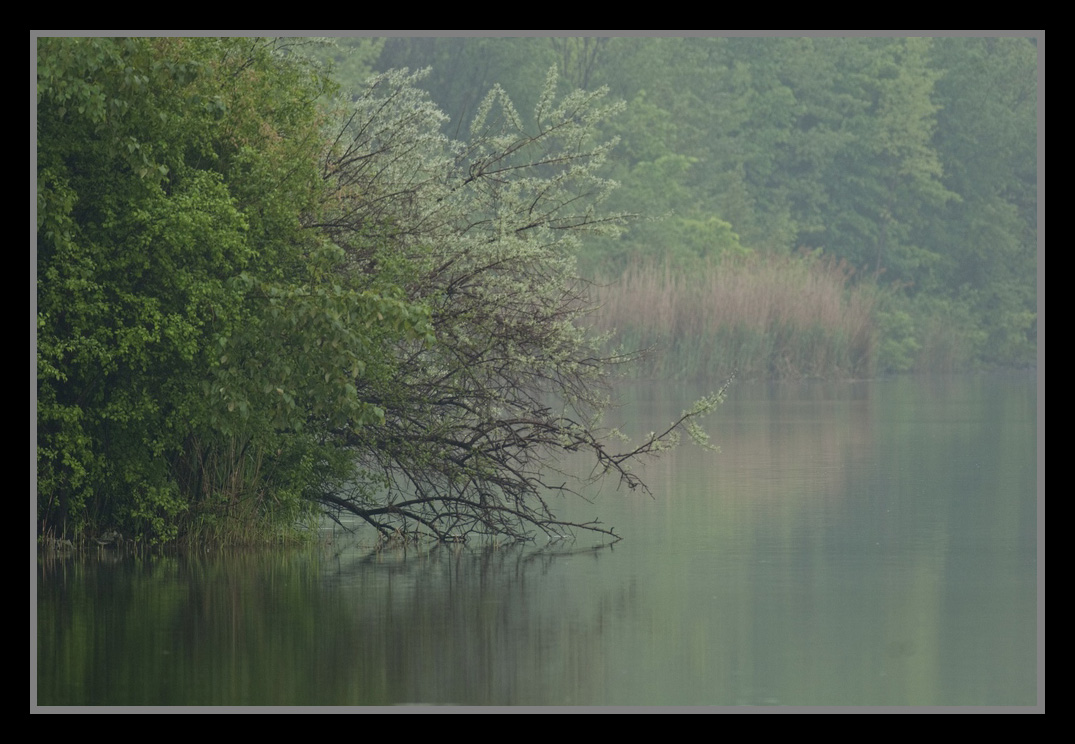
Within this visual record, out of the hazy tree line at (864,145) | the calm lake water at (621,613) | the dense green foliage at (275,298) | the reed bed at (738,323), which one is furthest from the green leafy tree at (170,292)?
the hazy tree line at (864,145)

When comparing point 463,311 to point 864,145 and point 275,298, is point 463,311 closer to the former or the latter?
point 275,298

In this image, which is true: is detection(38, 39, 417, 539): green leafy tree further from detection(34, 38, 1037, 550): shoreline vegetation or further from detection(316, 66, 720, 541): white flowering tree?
detection(316, 66, 720, 541): white flowering tree

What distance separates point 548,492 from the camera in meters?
19.3

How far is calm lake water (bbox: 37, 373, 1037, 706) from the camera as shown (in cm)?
971

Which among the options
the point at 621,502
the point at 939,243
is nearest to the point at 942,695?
the point at 621,502

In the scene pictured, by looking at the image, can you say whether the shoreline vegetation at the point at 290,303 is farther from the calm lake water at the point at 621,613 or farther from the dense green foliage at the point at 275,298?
the calm lake water at the point at 621,613

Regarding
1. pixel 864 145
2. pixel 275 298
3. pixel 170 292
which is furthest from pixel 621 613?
pixel 864 145

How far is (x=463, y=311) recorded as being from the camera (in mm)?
15195

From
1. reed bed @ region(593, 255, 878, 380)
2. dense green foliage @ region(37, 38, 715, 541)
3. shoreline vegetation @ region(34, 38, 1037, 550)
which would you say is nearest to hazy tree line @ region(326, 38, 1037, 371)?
reed bed @ region(593, 255, 878, 380)

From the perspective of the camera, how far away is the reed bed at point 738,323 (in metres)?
40.9

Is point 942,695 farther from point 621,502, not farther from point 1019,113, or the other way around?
point 1019,113

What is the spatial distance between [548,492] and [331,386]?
234 inches

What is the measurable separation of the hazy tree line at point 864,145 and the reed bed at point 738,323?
15188mm
